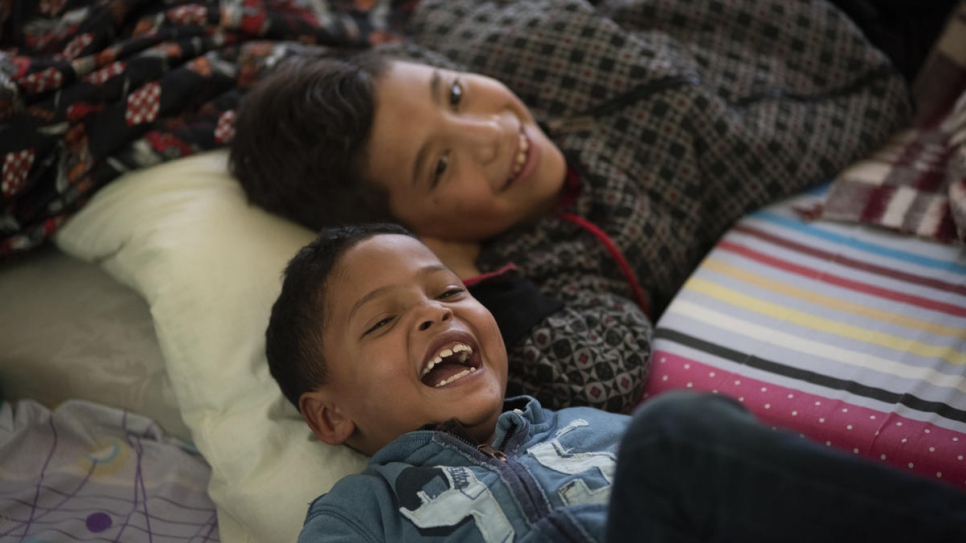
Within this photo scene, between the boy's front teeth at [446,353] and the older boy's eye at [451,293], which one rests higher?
the older boy's eye at [451,293]

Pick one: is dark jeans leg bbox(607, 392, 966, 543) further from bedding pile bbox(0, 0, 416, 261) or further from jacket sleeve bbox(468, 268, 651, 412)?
bedding pile bbox(0, 0, 416, 261)

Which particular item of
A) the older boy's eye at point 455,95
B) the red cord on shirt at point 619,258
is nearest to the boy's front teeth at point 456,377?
the red cord on shirt at point 619,258

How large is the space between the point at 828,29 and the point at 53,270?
148cm

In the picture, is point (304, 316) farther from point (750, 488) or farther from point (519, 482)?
point (750, 488)

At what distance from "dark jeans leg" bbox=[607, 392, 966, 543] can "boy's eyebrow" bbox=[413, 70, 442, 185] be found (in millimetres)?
715

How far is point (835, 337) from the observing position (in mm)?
1105

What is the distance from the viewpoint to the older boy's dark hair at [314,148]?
1.24 m

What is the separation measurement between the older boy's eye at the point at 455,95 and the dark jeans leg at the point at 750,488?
2.58 ft

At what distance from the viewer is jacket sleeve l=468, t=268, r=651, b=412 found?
41.7 inches

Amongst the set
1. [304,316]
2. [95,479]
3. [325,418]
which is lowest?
[95,479]

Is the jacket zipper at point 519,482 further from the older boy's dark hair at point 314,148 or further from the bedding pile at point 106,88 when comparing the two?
the bedding pile at point 106,88

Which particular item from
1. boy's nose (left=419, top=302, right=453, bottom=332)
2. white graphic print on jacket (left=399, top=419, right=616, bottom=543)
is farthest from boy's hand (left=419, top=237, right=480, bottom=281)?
white graphic print on jacket (left=399, top=419, right=616, bottom=543)

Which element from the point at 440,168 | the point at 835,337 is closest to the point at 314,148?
the point at 440,168

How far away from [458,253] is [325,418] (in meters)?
0.41
